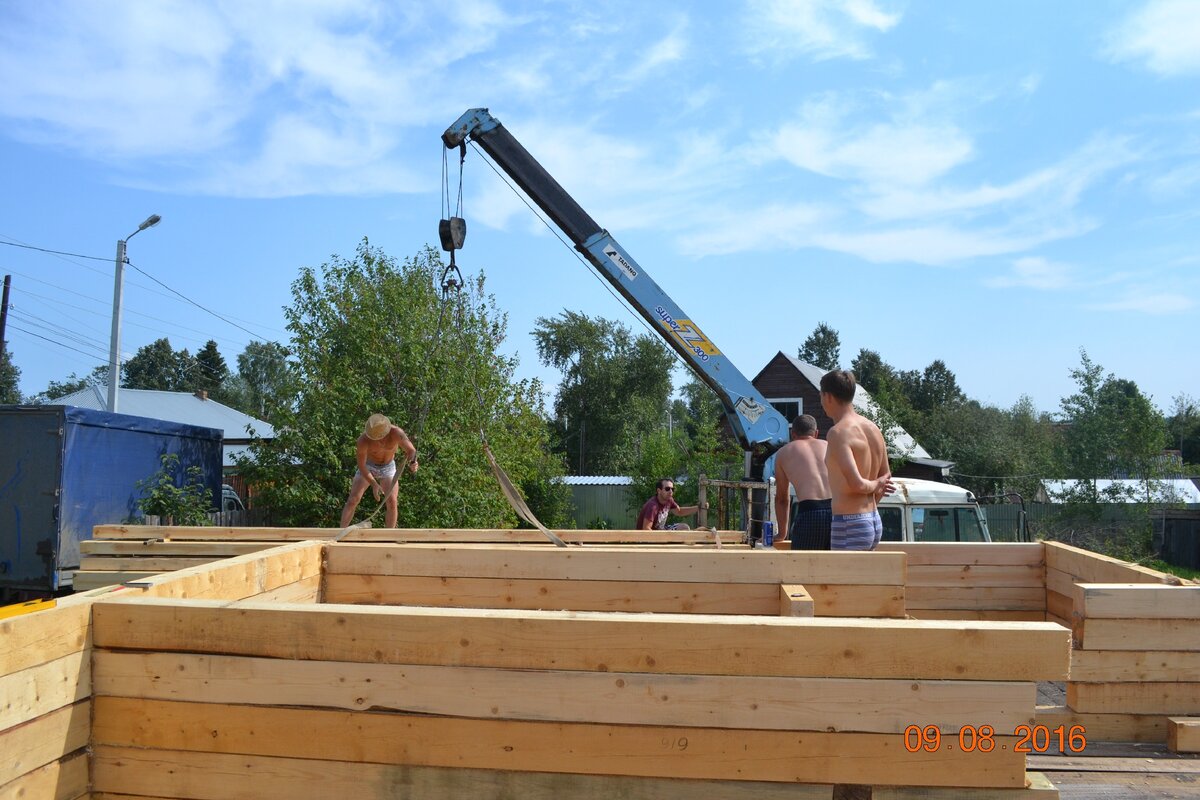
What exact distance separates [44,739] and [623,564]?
2.78 m

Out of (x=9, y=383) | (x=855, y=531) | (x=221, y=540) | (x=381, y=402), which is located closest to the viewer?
(x=855, y=531)

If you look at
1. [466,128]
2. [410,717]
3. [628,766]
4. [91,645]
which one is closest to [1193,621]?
[628,766]

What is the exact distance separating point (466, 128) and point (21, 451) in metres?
6.75

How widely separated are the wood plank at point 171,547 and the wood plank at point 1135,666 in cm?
495

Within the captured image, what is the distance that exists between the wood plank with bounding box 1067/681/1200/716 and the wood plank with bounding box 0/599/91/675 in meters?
4.23

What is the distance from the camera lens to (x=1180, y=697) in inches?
161

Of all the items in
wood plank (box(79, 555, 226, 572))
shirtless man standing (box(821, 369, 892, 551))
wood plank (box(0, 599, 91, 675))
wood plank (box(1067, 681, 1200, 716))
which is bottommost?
wood plank (box(1067, 681, 1200, 716))

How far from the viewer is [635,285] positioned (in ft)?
35.9

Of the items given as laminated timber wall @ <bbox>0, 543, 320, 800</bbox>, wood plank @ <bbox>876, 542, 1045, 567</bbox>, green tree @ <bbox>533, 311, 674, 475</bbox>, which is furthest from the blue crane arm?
green tree @ <bbox>533, 311, 674, 475</bbox>

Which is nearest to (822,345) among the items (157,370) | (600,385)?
(600,385)

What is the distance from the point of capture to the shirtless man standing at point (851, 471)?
192 inches

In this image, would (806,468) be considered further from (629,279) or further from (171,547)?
(629,279)

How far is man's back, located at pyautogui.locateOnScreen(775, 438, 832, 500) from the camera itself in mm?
5922

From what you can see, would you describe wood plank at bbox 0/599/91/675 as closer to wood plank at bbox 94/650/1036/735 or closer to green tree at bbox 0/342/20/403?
wood plank at bbox 94/650/1036/735
